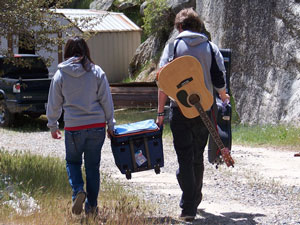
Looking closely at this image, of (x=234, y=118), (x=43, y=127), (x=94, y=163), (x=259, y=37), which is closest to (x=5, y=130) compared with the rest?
→ (x=43, y=127)

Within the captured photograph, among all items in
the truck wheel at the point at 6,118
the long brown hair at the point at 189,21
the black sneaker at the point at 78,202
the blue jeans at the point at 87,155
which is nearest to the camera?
the black sneaker at the point at 78,202

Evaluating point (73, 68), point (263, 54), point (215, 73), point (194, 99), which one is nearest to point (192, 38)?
point (215, 73)

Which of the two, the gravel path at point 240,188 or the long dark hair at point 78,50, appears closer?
the long dark hair at point 78,50

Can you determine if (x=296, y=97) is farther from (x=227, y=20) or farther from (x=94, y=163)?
(x=94, y=163)

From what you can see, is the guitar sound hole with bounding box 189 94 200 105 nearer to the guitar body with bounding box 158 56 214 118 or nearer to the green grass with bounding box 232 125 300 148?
the guitar body with bounding box 158 56 214 118

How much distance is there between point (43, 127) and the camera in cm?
1582

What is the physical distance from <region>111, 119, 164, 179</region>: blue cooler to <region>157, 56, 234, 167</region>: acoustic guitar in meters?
0.47

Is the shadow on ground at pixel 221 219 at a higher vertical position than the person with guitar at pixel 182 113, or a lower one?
lower

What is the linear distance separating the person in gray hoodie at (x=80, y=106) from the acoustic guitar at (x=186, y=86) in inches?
23.6

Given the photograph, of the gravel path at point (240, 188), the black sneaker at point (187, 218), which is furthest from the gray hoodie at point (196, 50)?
the gravel path at point (240, 188)

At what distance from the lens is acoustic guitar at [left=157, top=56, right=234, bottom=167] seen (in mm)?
5859

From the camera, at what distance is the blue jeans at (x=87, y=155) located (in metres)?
5.79

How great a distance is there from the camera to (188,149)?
6.02 metres

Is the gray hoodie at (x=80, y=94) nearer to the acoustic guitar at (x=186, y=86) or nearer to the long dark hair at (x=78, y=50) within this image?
the long dark hair at (x=78, y=50)
